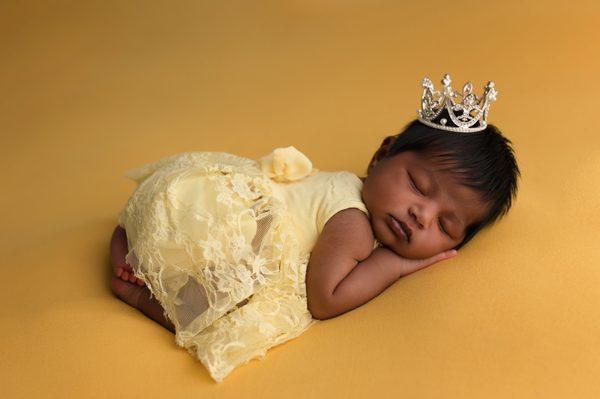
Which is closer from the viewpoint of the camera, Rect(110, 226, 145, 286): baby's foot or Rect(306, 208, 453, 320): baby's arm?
Rect(306, 208, 453, 320): baby's arm

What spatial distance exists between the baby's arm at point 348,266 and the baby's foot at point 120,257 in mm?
429

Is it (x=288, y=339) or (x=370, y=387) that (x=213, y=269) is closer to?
(x=288, y=339)

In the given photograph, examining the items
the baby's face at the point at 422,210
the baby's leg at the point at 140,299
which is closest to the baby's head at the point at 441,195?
the baby's face at the point at 422,210

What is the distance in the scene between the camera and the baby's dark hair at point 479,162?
166 cm

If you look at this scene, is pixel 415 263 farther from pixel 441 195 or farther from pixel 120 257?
pixel 120 257

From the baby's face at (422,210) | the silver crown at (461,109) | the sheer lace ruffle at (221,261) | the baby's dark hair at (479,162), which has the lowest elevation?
the sheer lace ruffle at (221,261)

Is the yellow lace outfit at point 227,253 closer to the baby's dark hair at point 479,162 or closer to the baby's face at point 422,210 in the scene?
the baby's face at point 422,210

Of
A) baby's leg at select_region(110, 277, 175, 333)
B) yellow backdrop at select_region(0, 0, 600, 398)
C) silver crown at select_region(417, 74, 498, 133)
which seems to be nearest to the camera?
yellow backdrop at select_region(0, 0, 600, 398)

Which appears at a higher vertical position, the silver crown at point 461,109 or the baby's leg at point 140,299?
the silver crown at point 461,109

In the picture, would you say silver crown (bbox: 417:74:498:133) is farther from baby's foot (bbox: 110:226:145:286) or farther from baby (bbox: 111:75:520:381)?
baby's foot (bbox: 110:226:145:286)

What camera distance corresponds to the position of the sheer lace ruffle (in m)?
1.48

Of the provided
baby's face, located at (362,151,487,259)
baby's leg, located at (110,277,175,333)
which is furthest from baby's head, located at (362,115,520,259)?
baby's leg, located at (110,277,175,333)

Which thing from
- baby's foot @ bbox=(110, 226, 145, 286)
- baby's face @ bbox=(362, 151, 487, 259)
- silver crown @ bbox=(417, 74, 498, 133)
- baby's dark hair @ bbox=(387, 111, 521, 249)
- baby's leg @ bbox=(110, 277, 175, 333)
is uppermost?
silver crown @ bbox=(417, 74, 498, 133)

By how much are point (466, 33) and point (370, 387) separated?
2.11 m
